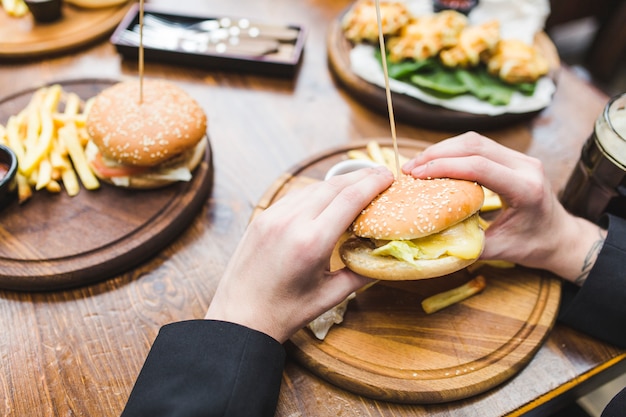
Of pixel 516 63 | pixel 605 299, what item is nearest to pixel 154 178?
pixel 605 299

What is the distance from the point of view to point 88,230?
2.04 metres

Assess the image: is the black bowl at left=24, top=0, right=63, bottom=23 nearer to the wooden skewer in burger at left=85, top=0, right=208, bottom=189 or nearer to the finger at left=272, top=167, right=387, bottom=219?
the wooden skewer in burger at left=85, top=0, right=208, bottom=189

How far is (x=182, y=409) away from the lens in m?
1.34

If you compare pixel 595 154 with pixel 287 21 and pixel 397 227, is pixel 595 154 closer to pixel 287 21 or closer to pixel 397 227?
pixel 397 227

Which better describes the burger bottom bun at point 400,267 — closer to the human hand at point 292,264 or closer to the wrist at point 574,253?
the human hand at point 292,264

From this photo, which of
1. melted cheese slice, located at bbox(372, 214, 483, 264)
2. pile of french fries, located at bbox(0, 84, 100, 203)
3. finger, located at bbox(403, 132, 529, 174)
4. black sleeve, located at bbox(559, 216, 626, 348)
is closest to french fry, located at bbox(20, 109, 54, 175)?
pile of french fries, located at bbox(0, 84, 100, 203)

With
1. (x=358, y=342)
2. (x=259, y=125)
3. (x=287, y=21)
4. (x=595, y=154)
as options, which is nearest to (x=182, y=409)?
(x=358, y=342)

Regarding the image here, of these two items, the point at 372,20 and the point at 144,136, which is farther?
the point at 372,20

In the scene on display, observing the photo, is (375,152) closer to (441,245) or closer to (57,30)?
(441,245)

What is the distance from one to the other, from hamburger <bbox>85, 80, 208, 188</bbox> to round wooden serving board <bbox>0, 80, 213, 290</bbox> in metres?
0.07

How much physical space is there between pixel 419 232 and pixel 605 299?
0.79 meters

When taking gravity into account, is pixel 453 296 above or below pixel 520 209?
below

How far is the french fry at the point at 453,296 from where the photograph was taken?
1.83 meters

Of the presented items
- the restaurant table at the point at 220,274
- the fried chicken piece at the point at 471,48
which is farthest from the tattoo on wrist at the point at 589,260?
the fried chicken piece at the point at 471,48
